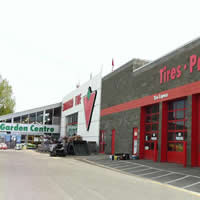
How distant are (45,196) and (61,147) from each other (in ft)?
71.7

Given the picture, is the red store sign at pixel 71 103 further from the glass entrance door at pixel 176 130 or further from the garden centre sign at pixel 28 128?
the glass entrance door at pixel 176 130

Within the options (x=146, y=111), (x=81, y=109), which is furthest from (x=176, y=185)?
(x=81, y=109)

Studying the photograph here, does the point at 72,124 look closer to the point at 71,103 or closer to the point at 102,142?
the point at 71,103

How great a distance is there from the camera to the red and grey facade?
16.8 metres

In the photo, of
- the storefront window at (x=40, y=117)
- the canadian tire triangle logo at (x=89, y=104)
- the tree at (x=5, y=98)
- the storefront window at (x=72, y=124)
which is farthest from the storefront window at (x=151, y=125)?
the tree at (x=5, y=98)

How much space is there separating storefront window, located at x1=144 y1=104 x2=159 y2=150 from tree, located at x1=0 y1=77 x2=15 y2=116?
46998mm

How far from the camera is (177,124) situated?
18781mm

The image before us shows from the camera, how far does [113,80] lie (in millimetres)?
28797

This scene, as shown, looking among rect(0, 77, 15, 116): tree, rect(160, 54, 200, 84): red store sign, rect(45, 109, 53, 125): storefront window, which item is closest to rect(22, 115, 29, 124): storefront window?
rect(45, 109, 53, 125): storefront window

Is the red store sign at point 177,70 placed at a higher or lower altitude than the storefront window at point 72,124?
higher

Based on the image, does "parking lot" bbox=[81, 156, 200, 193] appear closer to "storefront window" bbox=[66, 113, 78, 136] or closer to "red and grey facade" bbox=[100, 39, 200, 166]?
"red and grey facade" bbox=[100, 39, 200, 166]

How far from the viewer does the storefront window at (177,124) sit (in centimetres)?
1817

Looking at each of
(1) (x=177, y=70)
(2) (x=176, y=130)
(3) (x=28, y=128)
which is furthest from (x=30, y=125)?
(1) (x=177, y=70)

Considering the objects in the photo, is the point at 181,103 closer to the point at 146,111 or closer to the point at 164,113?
the point at 164,113
